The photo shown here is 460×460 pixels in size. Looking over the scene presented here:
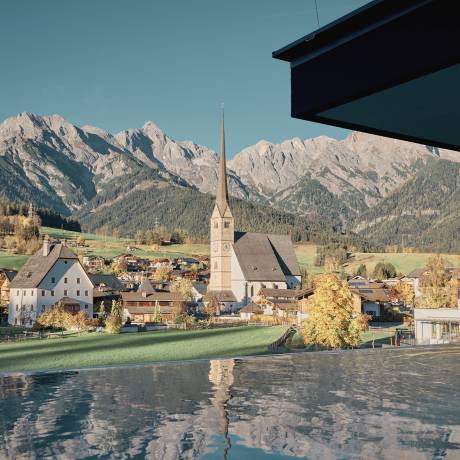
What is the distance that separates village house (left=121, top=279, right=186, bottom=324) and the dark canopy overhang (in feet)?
270

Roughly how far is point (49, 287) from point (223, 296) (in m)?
41.9

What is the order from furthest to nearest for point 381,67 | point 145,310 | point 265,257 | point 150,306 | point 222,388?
point 265,257 → point 150,306 → point 145,310 → point 222,388 → point 381,67

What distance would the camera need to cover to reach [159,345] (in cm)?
5628

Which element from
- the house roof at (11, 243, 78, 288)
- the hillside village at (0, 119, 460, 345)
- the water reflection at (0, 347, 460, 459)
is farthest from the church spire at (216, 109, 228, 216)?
the water reflection at (0, 347, 460, 459)

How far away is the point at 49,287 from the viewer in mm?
85625

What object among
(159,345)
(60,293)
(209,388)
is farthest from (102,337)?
(209,388)

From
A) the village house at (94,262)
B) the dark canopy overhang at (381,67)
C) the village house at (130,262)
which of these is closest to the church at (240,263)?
the village house at (130,262)

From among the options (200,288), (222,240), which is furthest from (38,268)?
(200,288)

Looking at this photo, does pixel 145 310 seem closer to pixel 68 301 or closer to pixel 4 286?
pixel 68 301

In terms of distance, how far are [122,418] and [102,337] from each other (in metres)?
57.9

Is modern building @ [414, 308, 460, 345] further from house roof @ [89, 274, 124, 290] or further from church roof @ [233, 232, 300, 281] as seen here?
house roof @ [89, 274, 124, 290]

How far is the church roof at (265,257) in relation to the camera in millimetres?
123312

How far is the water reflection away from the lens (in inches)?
282

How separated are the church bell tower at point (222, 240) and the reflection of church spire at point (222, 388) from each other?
4271 inches
